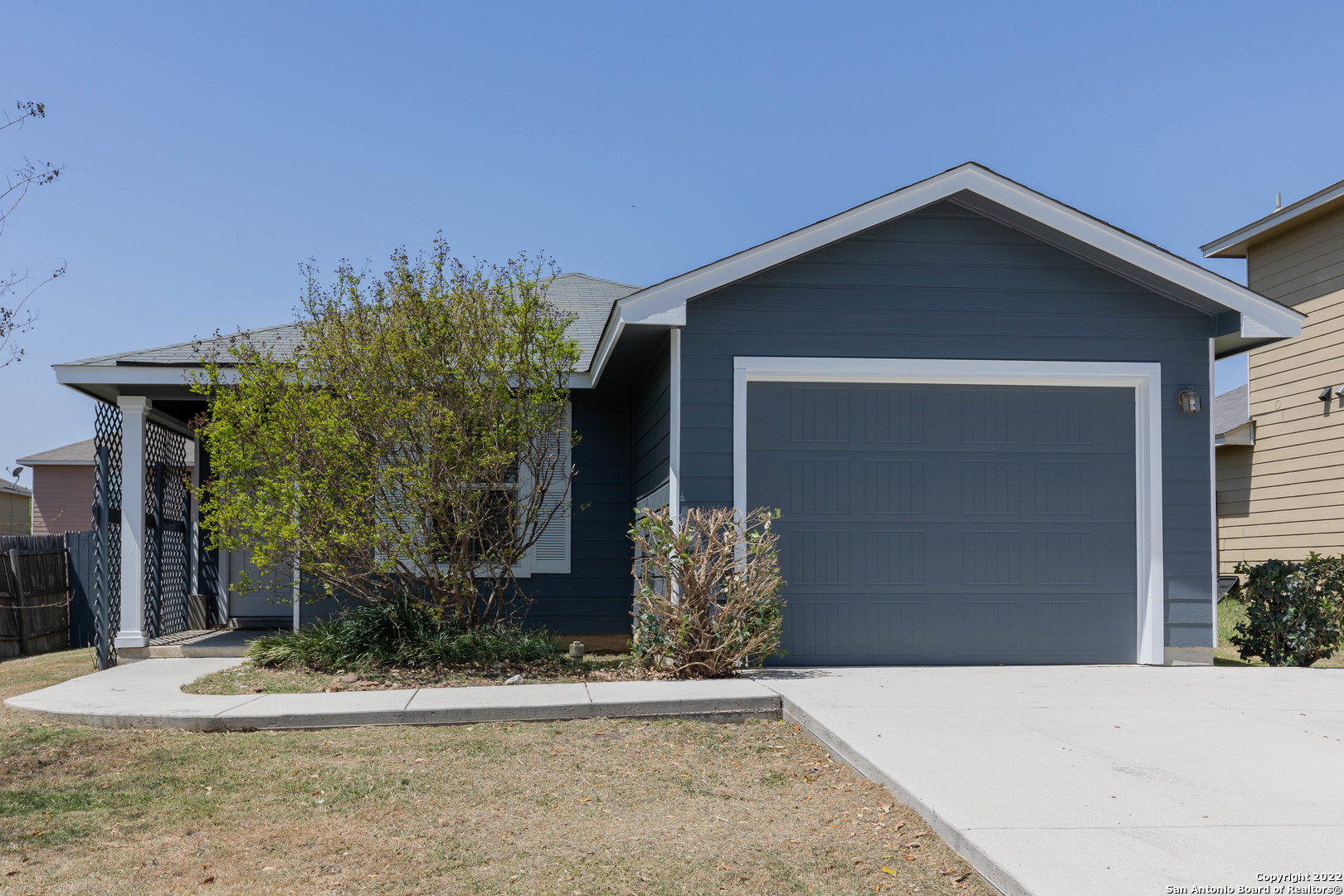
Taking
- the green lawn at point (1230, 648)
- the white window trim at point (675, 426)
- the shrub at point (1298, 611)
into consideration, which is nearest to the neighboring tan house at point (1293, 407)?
the green lawn at point (1230, 648)

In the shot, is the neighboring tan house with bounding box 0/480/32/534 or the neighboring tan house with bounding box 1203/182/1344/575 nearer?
the neighboring tan house with bounding box 1203/182/1344/575

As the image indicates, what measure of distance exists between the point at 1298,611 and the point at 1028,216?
4141 mm

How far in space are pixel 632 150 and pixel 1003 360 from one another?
8528mm

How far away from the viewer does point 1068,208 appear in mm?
8133

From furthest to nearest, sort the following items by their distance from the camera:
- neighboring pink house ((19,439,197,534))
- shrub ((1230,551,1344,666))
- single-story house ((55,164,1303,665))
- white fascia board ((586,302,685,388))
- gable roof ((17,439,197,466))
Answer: neighboring pink house ((19,439,197,534)), gable roof ((17,439,197,466)), shrub ((1230,551,1344,666)), single-story house ((55,164,1303,665)), white fascia board ((586,302,685,388))

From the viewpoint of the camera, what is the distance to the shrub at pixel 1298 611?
863 cm

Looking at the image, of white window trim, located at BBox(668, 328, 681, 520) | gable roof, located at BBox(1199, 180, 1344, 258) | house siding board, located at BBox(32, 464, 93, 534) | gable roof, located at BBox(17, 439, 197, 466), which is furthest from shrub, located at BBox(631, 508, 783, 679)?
house siding board, located at BBox(32, 464, 93, 534)

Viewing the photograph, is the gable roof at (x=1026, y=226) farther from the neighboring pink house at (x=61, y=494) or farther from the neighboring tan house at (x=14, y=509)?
the neighboring tan house at (x=14, y=509)

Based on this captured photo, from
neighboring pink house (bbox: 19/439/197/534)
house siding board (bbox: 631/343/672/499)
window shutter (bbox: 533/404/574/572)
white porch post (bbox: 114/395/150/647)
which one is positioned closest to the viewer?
house siding board (bbox: 631/343/672/499)

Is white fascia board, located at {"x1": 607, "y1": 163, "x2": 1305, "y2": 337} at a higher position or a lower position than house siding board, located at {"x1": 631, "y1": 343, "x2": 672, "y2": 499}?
higher

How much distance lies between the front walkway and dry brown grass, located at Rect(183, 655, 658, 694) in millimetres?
333

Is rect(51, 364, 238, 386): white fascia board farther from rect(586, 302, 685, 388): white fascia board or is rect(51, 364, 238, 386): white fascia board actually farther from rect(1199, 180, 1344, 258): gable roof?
rect(1199, 180, 1344, 258): gable roof

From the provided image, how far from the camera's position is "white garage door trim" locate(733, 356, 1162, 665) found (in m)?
8.24

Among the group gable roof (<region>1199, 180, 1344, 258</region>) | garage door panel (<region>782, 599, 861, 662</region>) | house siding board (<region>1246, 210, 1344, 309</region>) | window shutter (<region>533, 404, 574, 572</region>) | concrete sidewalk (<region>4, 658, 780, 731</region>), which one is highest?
gable roof (<region>1199, 180, 1344, 258</region>)
